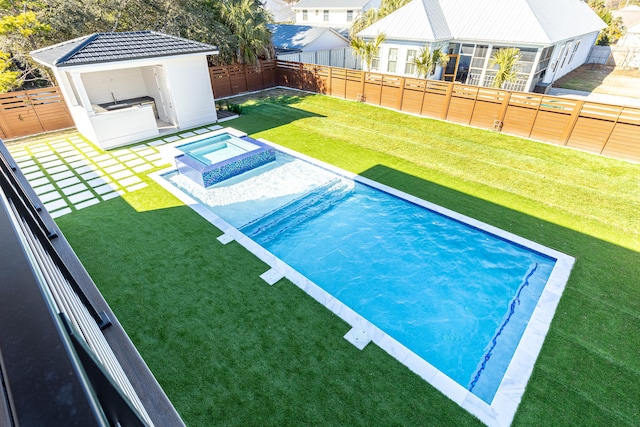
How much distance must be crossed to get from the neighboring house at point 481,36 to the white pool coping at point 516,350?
17.1 m

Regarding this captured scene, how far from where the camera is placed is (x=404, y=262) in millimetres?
8180

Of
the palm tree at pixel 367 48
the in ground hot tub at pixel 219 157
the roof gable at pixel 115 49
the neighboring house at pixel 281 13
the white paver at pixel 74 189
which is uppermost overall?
the neighboring house at pixel 281 13

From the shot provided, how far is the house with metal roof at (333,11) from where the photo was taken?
41562mm

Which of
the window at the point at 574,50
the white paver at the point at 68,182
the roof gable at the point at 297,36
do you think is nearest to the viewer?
the white paver at the point at 68,182

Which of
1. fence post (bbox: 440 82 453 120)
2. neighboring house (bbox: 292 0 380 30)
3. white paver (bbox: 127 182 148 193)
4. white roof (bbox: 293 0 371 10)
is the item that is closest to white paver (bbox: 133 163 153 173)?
white paver (bbox: 127 182 148 193)

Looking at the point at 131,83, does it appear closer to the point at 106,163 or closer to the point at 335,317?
the point at 106,163

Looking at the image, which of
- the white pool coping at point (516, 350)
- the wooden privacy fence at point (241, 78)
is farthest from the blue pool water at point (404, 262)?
the wooden privacy fence at point (241, 78)

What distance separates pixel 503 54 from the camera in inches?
720

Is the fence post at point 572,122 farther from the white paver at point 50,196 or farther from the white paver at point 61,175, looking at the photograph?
the white paver at point 61,175

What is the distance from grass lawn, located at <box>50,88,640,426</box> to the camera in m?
4.96

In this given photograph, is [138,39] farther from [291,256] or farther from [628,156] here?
[628,156]

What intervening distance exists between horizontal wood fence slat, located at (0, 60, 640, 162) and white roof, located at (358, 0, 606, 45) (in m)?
6.62

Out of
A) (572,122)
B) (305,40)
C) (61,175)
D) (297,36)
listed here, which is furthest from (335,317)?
(297,36)

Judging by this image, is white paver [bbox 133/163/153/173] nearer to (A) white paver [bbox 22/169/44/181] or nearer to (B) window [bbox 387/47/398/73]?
(A) white paver [bbox 22/169/44/181]
